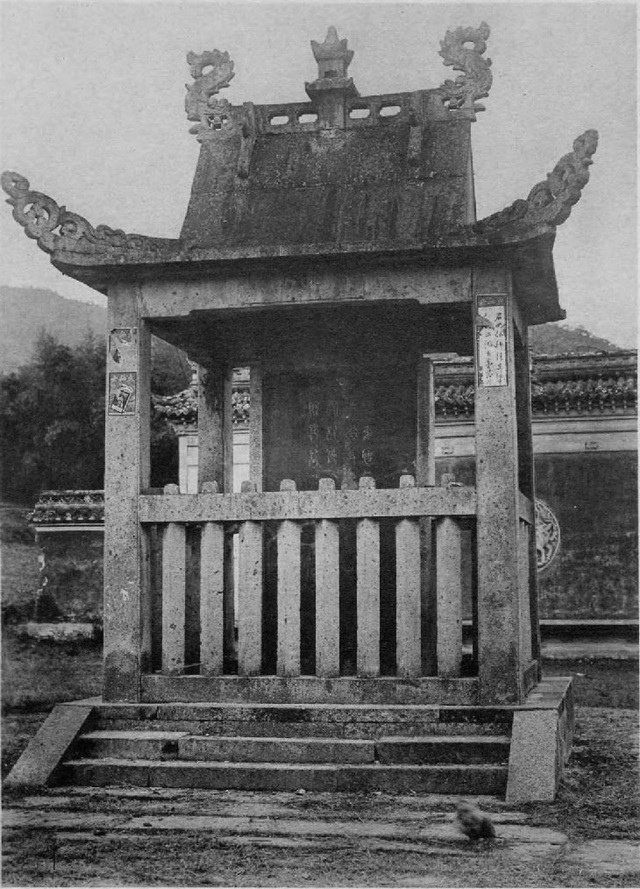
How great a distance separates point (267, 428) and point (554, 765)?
423cm

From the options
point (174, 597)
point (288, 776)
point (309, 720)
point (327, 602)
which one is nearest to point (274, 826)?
point (288, 776)

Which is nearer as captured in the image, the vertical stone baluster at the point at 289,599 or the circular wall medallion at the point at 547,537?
the vertical stone baluster at the point at 289,599

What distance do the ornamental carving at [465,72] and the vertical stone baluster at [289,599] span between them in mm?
3524

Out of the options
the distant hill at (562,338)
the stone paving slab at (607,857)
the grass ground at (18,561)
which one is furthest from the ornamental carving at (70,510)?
the distant hill at (562,338)

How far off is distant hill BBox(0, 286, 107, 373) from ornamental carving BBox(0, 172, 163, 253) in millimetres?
46573

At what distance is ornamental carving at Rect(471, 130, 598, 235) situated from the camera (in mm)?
7734

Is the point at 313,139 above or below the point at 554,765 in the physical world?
above

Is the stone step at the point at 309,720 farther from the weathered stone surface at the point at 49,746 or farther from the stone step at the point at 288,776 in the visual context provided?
the stone step at the point at 288,776

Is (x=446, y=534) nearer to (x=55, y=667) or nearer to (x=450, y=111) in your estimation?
(x=450, y=111)

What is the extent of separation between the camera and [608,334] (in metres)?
52.5

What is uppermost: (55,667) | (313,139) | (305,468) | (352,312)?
(313,139)

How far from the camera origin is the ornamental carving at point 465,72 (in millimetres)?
9117

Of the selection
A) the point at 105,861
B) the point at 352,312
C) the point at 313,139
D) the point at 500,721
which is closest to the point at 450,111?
the point at 313,139

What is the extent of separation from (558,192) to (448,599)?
2952 mm
